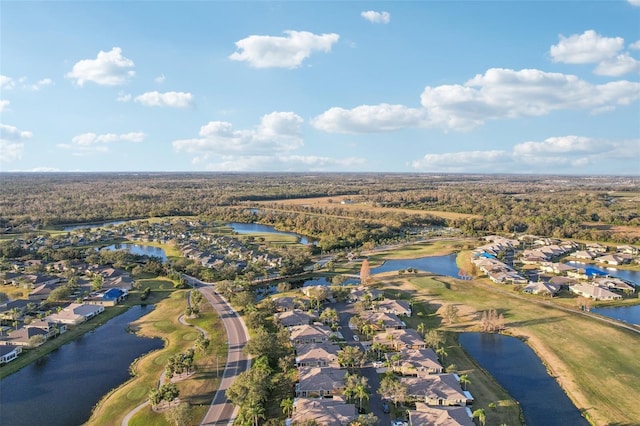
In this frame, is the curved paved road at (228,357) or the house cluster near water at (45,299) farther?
the house cluster near water at (45,299)

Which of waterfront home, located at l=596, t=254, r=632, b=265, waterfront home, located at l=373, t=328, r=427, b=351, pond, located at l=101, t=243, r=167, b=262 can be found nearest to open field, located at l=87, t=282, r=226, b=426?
waterfront home, located at l=373, t=328, r=427, b=351

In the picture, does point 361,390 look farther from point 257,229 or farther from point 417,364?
point 257,229

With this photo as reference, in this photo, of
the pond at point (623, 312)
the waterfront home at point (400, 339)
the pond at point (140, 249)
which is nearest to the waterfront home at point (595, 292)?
the pond at point (623, 312)

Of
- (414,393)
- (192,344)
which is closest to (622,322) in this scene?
(414,393)

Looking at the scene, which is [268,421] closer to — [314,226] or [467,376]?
[467,376]

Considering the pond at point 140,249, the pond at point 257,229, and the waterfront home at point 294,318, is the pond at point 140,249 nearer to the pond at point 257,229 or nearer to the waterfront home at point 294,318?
the pond at point 257,229

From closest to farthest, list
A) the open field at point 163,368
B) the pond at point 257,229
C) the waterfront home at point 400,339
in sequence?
the open field at point 163,368, the waterfront home at point 400,339, the pond at point 257,229

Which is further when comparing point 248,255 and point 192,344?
point 248,255
